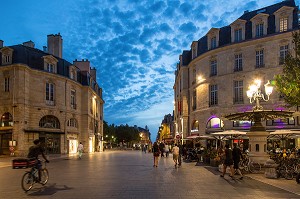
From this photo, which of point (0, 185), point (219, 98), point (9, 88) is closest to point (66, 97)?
point (9, 88)

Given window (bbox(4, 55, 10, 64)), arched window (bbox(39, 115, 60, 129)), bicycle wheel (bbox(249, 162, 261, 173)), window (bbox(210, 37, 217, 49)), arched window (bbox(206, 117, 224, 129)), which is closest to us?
bicycle wheel (bbox(249, 162, 261, 173))

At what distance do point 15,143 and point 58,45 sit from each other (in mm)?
20578

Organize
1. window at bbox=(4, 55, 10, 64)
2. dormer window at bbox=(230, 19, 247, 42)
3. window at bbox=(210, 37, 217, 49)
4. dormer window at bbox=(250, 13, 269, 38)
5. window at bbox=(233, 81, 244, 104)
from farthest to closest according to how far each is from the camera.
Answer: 1. window at bbox=(210, 37, 217, 49)
2. window at bbox=(4, 55, 10, 64)
3. dormer window at bbox=(230, 19, 247, 42)
4. window at bbox=(233, 81, 244, 104)
5. dormer window at bbox=(250, 13, 269, 38)

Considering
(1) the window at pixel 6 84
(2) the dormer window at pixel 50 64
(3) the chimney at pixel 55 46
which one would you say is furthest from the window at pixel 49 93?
(3) the chimney at pixel 55 46

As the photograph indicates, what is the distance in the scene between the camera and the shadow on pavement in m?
10.5

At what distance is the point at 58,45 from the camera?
5191cm

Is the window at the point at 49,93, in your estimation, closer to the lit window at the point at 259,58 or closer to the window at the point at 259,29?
the lit window at the point at 259,58

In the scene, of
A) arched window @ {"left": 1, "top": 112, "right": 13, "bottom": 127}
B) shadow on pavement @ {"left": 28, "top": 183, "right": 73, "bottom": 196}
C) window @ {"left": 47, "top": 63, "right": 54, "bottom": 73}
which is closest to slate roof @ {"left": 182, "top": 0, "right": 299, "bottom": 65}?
window @ {"left": 47, "top": 63, "right": 54, "bottom": 73}

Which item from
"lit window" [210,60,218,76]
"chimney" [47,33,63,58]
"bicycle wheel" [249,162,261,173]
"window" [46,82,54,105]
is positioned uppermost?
"chimney" [47,33,63,58]

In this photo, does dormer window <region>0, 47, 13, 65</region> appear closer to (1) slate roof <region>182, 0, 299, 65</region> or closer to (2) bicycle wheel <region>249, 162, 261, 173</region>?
(1) slate roof <region>182, 0, 299, 65</region>

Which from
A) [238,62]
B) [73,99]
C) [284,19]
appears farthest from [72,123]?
[284,19]

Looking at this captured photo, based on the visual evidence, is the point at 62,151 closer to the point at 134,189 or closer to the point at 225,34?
the point at 225,34

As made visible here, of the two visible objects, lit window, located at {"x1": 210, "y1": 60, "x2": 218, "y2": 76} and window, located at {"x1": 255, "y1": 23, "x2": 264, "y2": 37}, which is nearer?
window, located at {"x1": 255, "y1": 23, "x2": 264, "y2": 37}

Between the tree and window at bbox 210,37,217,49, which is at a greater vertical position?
window at bbox 210,37,217,49
